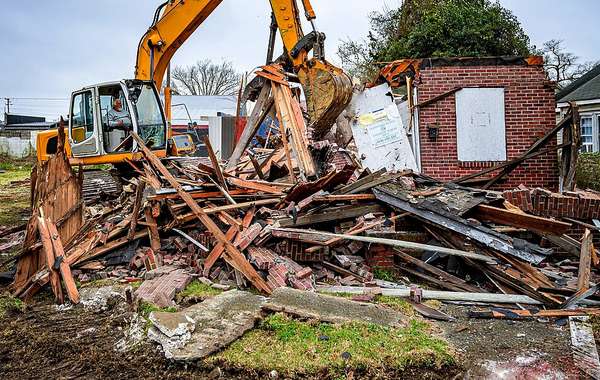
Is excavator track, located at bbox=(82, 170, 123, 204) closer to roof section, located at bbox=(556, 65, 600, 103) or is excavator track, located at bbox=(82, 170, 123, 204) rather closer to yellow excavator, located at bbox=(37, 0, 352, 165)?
yellow excavator, located at bbox=(37, 0, 352, 165)

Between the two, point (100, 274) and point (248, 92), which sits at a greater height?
point (248, 92)

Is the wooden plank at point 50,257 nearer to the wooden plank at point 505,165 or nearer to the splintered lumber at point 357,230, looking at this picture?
the splintered lumber at point 357,230

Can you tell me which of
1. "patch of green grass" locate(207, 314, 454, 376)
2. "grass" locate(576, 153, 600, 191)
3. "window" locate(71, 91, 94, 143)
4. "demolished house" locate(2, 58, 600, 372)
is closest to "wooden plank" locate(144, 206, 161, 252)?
"demolished house" locate(2, 58, 600, 372)

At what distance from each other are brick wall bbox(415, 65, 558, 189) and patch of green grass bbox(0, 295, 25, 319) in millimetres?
8204

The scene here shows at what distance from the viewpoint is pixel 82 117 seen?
37.8ft

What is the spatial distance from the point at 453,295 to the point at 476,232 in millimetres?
866

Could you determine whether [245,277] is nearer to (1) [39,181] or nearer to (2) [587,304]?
(1) [39,181]

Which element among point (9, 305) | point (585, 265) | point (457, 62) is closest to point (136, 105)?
point (9, 305)

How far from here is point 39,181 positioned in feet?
23.2

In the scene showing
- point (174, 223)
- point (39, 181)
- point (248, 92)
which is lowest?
point (174, 223)

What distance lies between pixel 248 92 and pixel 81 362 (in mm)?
6658

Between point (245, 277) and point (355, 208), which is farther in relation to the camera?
point (355, 208)

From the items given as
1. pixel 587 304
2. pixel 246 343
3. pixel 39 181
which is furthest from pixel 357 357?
pixel 39 181

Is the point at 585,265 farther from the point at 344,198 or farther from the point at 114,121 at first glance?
the point at 114,121
